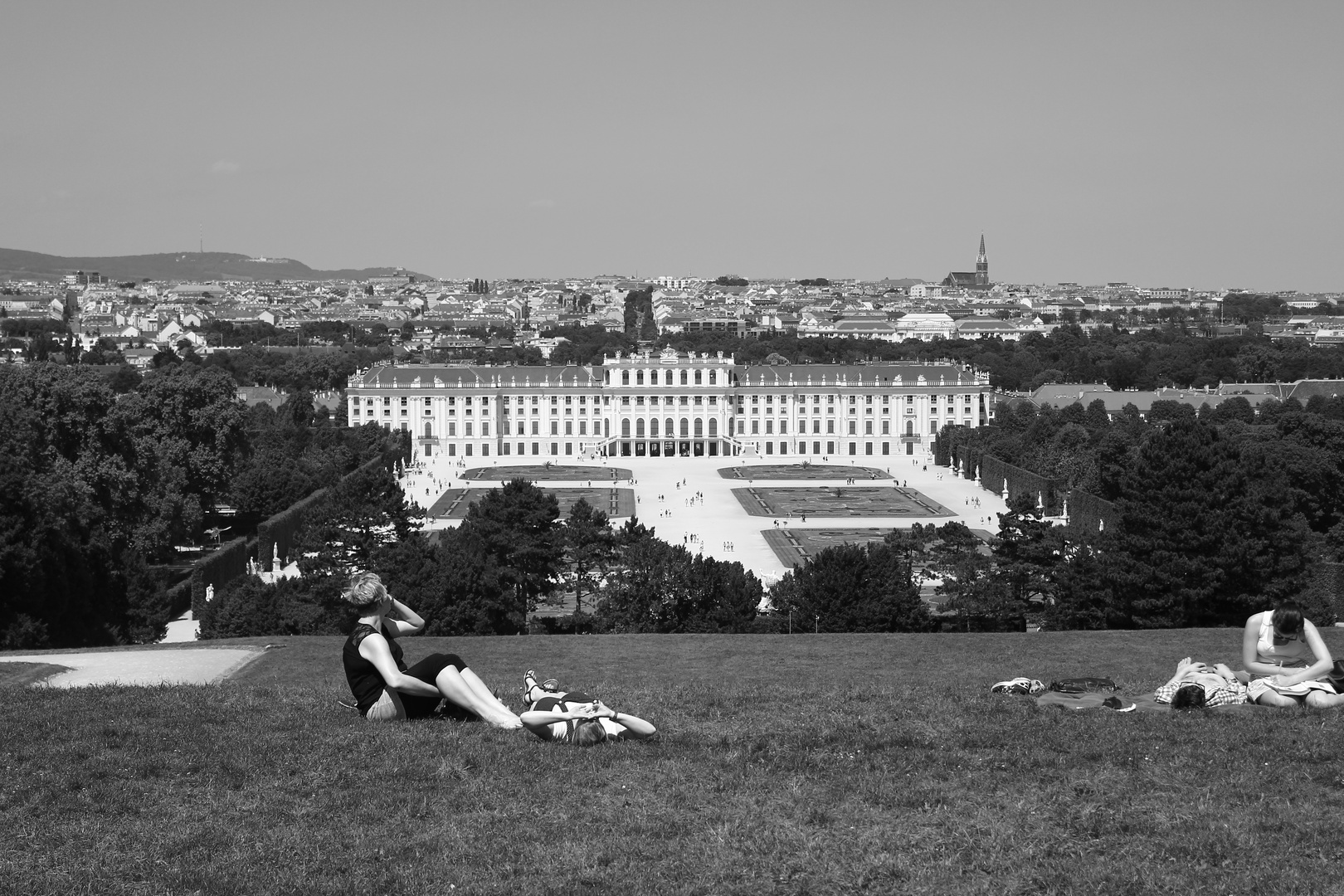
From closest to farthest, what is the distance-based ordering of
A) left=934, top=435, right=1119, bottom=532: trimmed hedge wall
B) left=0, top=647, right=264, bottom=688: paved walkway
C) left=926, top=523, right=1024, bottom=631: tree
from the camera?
left=0, top=647, right=264, bottom=688: paved walkway, left=926, top=523, right=1024, bottom=631: tree, left=934, top=435, right=1119, bottom=532: trimmed hedge wall

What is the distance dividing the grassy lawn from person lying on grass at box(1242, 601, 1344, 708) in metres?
0.28

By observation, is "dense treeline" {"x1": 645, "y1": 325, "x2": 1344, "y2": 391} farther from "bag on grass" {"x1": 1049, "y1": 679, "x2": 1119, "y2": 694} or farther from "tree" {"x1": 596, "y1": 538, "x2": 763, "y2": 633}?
"bag on grass" {"x1": 1049, "y1": 679, "x2": 1119, "y2": 694}

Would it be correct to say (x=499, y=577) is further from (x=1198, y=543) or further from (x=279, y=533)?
(x=279, y=533)

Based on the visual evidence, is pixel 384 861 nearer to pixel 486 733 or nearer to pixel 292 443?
pixel 486 733

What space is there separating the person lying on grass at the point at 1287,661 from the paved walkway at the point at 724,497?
24691 mm

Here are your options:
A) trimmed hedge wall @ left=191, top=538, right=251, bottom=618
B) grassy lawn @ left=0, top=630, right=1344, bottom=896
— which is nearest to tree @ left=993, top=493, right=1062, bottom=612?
trimmed hedge wall @ left=191, top=538, right=251, bottom=618

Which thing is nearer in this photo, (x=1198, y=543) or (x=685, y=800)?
(x=685, y=800)

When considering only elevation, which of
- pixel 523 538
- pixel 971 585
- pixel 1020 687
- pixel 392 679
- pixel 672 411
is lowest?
pixel 672 411

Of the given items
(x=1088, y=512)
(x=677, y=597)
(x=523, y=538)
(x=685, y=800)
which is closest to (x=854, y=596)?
(x=677, y=597)

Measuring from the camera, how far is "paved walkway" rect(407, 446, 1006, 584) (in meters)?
43.4

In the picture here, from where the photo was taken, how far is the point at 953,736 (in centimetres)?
814

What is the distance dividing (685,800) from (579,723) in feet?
3.71

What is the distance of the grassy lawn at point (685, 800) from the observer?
20.2ft

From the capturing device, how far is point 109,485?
113 feet
